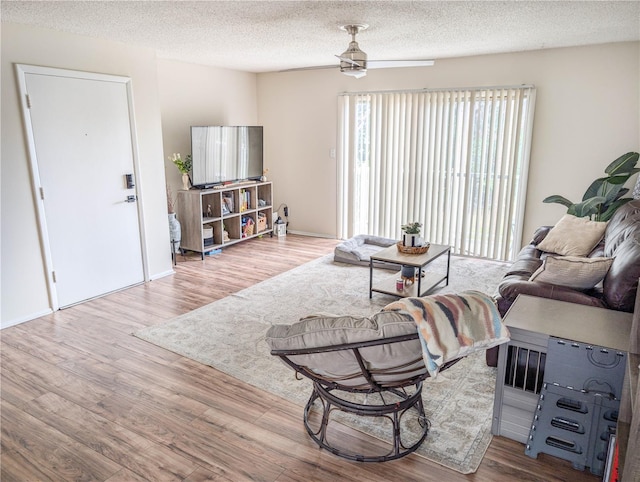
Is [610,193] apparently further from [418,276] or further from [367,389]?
[367,389]

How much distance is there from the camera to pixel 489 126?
209 inches

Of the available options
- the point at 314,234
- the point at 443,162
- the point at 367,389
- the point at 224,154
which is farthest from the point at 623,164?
the point at 224,154

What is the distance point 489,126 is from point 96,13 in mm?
4260

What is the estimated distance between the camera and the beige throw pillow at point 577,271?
108 inches

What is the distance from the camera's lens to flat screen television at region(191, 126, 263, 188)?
5625mm

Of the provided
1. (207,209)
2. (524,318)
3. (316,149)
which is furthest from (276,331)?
(316,149)

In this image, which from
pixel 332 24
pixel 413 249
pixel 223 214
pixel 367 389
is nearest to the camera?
pixel 367 389

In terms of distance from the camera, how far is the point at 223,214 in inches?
239

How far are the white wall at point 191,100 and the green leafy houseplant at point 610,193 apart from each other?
186 inches

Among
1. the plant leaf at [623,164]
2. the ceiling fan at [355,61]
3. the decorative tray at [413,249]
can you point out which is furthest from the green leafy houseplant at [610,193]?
the ceiling fan at [355,61]

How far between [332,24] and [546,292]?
2624 mm

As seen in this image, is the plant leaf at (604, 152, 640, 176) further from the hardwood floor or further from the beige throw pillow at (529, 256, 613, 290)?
the hardwood floor

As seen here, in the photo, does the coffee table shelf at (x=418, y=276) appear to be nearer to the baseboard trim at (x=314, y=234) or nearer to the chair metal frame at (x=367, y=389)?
the chair metal frame at (x=367, y=389)

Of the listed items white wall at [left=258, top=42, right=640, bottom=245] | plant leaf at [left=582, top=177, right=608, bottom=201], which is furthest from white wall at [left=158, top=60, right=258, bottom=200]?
plant leaf at [left=582, top=177, right=608, bottom=201]
